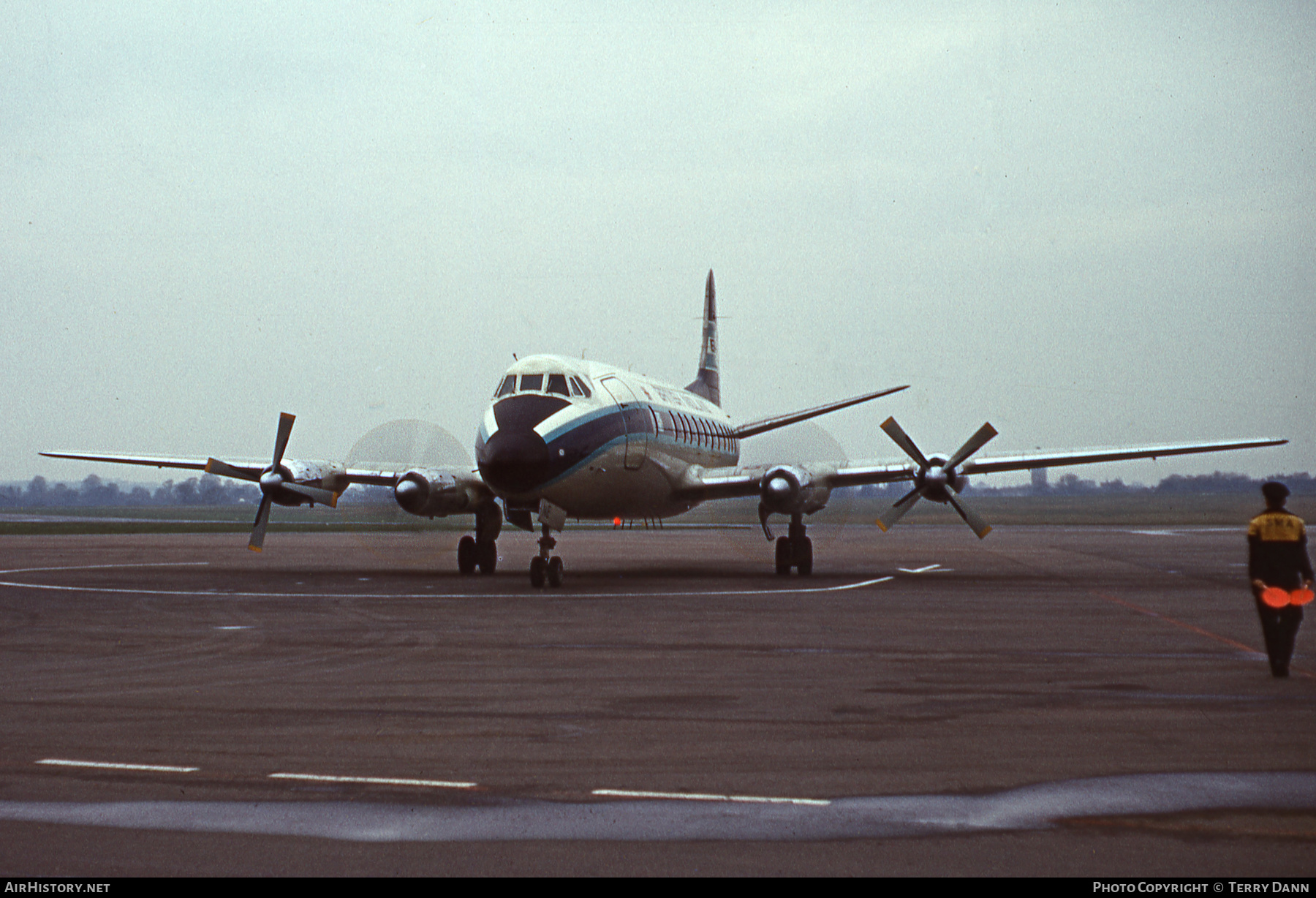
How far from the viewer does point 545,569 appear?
23.4 meters

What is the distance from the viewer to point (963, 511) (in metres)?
26.8

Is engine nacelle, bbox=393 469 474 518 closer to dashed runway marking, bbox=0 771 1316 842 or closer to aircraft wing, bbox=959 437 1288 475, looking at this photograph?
aircraft wing, bbox=959 437 1288 475

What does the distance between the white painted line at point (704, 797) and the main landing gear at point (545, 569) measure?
16130mm

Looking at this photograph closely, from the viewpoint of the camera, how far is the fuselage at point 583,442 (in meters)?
22.8

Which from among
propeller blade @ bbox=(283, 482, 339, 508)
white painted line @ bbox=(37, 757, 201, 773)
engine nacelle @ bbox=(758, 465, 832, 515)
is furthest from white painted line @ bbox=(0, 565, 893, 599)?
white painted line @ bbox=(37, 757, 201, 773)

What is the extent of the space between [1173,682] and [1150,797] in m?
4.96

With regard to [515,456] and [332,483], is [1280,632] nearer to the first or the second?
[515,456]

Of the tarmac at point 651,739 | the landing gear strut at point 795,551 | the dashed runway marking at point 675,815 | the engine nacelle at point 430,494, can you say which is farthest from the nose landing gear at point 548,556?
the dashed runway marking at point 675,815

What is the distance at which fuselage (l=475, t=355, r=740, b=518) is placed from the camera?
22.8 m

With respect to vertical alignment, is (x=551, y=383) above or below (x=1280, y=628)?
above

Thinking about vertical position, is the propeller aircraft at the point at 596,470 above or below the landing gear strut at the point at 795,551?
above

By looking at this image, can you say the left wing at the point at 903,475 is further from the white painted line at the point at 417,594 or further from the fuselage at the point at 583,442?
the white painted line at the point at 417,594

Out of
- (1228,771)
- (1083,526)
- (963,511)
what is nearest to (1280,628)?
(1228,771)
